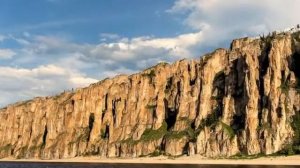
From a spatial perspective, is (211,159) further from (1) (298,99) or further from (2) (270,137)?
(1) (298,99)

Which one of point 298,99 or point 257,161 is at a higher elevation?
point 298,99

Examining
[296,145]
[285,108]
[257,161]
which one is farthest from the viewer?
[285,108]

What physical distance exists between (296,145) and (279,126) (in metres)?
10.9

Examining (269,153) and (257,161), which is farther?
(269,153)

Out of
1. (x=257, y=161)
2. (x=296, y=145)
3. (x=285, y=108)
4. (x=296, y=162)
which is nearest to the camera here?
(x=296, y=162)

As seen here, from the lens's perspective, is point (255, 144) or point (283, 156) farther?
point (255, 144)

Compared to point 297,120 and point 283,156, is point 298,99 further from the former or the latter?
point 283,156

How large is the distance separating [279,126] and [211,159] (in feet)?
93.7

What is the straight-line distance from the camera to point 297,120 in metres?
196

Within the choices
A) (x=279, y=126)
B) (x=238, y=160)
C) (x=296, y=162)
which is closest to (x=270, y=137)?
(x=279, y=126)

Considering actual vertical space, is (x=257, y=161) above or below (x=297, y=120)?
below

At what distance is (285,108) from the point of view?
653 ft

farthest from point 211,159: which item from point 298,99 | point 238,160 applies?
point 298,99

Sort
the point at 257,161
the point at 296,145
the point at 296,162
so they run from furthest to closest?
the point at 296,145 → the point at 257,161 → the point at 296,162
